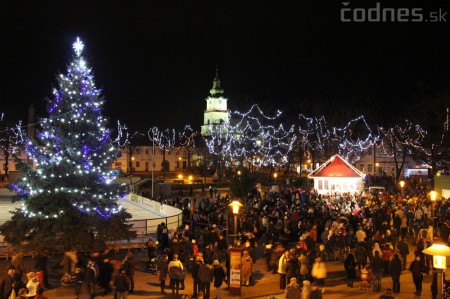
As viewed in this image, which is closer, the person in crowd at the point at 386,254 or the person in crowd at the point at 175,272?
the person in crowd at the point at 175,272

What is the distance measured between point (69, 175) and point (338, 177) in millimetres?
22537

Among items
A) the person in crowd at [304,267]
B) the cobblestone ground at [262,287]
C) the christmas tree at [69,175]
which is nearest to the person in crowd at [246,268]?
the cobblestone ground at [262,287]

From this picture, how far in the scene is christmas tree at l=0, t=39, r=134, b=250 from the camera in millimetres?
17625

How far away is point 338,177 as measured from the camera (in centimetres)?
3566

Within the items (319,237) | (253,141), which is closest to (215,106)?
(253,141)

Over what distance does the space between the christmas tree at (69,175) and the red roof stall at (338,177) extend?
2105cm

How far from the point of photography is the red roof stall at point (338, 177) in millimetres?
35572

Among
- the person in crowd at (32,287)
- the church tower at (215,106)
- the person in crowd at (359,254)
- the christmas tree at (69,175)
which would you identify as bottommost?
the person in crowd at (32,287)

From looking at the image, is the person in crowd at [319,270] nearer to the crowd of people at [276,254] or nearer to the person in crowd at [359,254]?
the crowd of people at [276,254]

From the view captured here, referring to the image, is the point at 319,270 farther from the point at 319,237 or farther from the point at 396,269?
the point at 319,237

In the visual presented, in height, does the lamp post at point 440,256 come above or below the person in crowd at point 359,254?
above

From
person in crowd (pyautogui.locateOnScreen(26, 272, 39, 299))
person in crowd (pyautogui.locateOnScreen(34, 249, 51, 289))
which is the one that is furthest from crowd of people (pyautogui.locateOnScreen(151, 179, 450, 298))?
person in crowd (pyautogui.locateOnScreen(26, 272, 39, 299))

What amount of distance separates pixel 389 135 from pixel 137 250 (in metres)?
41.1

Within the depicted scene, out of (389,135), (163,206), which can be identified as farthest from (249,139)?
(163,206)
